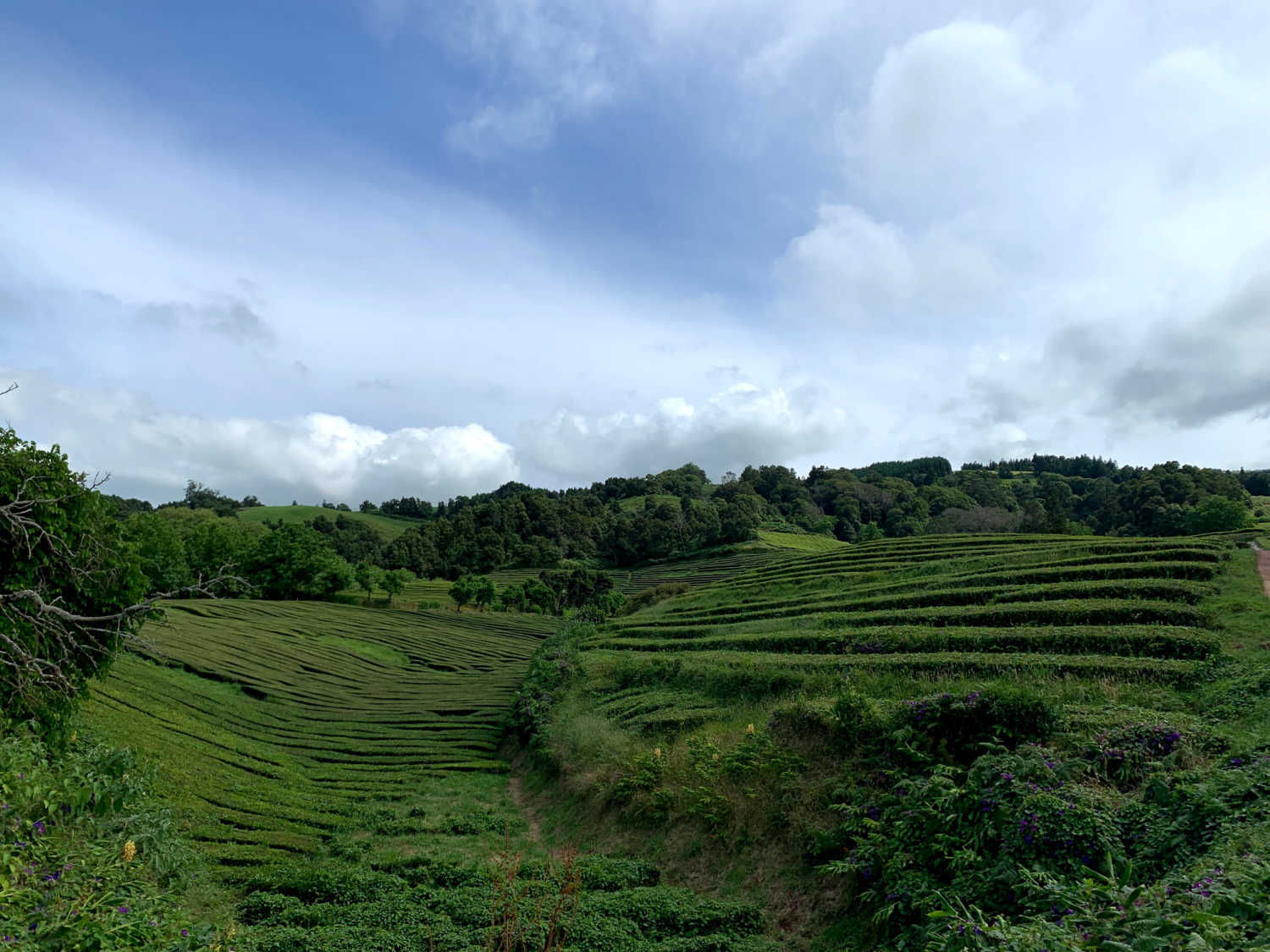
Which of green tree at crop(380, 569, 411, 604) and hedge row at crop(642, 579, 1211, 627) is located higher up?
hedge row at crop(642, 579, 1211, 627)

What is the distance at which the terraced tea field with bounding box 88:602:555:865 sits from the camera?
615 inches

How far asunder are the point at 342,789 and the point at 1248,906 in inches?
808

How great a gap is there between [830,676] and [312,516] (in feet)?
437

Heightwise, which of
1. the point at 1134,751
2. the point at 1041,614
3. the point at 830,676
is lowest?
the point at 830,676

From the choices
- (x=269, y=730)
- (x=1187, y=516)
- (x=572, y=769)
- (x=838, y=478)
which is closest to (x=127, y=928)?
(x=572, y=769)

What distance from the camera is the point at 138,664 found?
24.6 meters

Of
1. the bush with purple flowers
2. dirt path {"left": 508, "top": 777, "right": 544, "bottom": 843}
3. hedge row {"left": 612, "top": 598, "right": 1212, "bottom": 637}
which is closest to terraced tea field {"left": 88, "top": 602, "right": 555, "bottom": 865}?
dirt path {"left": 508, "top": 777, "right": 544, "bottom": 843}

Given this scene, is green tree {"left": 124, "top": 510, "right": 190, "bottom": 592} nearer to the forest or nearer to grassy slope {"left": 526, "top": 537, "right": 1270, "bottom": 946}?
the forest

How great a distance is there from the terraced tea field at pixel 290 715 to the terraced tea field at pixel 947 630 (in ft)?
24.1

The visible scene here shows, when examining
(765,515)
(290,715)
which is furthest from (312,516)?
(290,715)

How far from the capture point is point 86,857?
737 cm

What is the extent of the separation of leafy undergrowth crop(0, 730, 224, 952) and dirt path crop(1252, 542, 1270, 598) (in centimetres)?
2514

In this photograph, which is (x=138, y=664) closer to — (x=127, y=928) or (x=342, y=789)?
(x=342, y=789)

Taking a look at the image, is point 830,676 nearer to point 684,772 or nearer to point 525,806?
point 684,772
